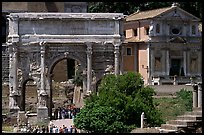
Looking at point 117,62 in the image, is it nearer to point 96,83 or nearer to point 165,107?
point 96,83

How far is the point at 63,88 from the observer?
54594 millimetres

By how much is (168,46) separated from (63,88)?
344 inches

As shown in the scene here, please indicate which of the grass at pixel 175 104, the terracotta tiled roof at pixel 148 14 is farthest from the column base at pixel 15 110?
the terracotta tiled roof at pixel 148 14

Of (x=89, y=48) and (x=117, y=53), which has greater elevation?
(x=89, y=48)

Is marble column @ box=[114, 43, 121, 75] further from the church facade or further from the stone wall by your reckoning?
the stone wall

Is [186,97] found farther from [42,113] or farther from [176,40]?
[176,40]

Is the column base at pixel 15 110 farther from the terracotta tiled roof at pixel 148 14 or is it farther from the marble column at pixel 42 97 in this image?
the terracotta tiled roof at pixel 148 14

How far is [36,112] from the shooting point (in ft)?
158

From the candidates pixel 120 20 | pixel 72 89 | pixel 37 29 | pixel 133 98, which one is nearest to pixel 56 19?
pixel 37 29

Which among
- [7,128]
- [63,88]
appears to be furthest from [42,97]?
[63,88]

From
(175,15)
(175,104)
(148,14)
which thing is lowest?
(175,104)

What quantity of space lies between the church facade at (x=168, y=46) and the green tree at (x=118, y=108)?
681 inches

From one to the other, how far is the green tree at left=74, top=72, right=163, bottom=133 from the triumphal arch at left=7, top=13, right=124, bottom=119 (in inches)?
388

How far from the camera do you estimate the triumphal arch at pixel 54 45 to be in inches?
1839
